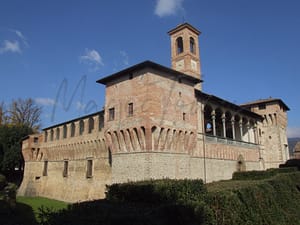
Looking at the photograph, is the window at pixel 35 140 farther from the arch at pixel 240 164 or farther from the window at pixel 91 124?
the arch at pixel 240 164

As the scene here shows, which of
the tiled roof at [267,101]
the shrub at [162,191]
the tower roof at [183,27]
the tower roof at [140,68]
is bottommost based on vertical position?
the shrub at [162,191]

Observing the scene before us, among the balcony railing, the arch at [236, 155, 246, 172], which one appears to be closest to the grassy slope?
the balcony railing

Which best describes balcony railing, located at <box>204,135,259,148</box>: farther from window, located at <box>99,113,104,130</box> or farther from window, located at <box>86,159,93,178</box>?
window, located at <box>86,159,93,178</box>

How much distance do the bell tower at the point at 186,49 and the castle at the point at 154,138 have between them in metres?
0.11

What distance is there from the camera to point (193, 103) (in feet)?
57.7

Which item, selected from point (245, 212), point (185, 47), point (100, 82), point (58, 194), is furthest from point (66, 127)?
point (245, 212)

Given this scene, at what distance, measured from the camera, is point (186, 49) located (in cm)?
2605

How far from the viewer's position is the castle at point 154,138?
47.2 feet

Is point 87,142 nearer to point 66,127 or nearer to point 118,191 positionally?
point 66,127

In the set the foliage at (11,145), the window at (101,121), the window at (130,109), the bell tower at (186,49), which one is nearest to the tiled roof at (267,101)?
the bell tower at (186,49)

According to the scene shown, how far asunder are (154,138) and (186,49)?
15255 mm

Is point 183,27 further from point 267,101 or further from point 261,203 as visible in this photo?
point 261,203

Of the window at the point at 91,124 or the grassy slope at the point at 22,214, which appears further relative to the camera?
the window at the point at 91,124

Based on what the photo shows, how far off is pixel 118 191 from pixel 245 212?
5.89 m
